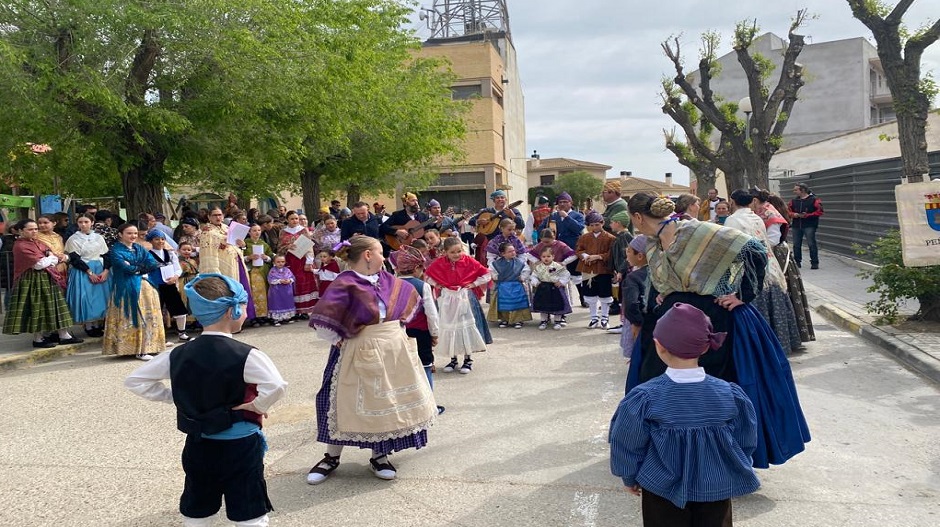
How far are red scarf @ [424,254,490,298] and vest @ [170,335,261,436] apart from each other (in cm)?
485

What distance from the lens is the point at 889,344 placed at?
850cm

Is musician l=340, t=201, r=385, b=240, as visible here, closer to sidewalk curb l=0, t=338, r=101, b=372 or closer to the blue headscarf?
sidewalk curb l=0, t=338, r=101, b=372

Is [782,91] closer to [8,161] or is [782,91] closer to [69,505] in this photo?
[8,161]

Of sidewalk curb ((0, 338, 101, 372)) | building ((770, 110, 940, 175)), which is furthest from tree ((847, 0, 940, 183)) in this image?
building ((770, 110, 940, 175))

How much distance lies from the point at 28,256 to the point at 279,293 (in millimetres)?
3642

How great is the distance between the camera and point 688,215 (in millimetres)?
6422

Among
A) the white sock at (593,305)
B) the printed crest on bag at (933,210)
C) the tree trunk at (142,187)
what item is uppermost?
the tree trunk at (142,187)

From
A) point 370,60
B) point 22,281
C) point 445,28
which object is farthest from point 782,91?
point 445,28

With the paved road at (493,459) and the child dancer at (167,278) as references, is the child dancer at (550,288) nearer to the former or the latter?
Result: the paved road at (493,459)

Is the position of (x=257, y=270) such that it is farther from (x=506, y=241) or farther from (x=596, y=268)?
(x=596, y=268)

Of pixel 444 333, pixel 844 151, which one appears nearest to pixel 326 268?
pixel 444 333

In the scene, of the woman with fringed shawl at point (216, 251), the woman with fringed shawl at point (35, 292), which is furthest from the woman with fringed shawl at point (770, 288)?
the woman with fringed shawl at point (35, 292)

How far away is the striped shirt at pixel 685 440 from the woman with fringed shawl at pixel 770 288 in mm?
4124

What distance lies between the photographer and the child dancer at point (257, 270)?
12.5 metres
